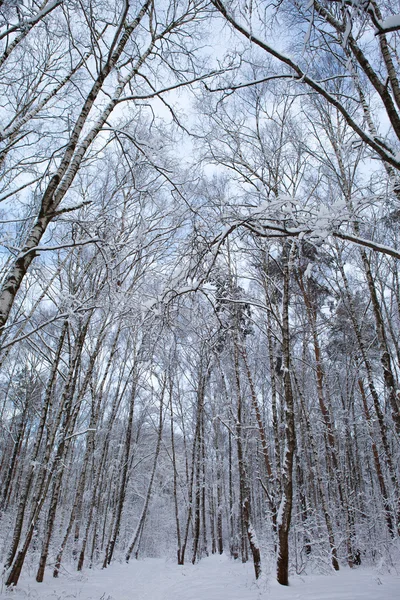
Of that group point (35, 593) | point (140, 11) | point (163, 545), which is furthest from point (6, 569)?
point (163, 545)

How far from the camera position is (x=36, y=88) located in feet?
18.1

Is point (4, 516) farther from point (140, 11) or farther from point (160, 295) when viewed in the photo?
point (140, 11)

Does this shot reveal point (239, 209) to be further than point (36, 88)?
No

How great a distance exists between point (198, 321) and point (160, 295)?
3.54ft

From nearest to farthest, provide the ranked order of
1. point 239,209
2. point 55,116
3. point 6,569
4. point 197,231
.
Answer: point 197,231, point 239,209, point 55,116, point 6,569

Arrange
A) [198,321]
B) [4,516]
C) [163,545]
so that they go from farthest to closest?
[163,545]
[4,516]
[198,321]

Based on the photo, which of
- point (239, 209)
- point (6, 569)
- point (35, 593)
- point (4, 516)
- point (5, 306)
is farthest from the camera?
point (4, 516)

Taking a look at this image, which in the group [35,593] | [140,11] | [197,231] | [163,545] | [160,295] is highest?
[140,11]

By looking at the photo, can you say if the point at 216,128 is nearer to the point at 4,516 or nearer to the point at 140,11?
the point at 140,11

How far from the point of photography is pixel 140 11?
4828 mm

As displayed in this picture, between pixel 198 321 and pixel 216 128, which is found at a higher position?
pixel 216 128

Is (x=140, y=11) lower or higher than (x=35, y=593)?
higher

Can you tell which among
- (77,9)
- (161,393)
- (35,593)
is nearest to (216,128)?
(77,9)

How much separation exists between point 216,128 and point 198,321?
4.18 metres
